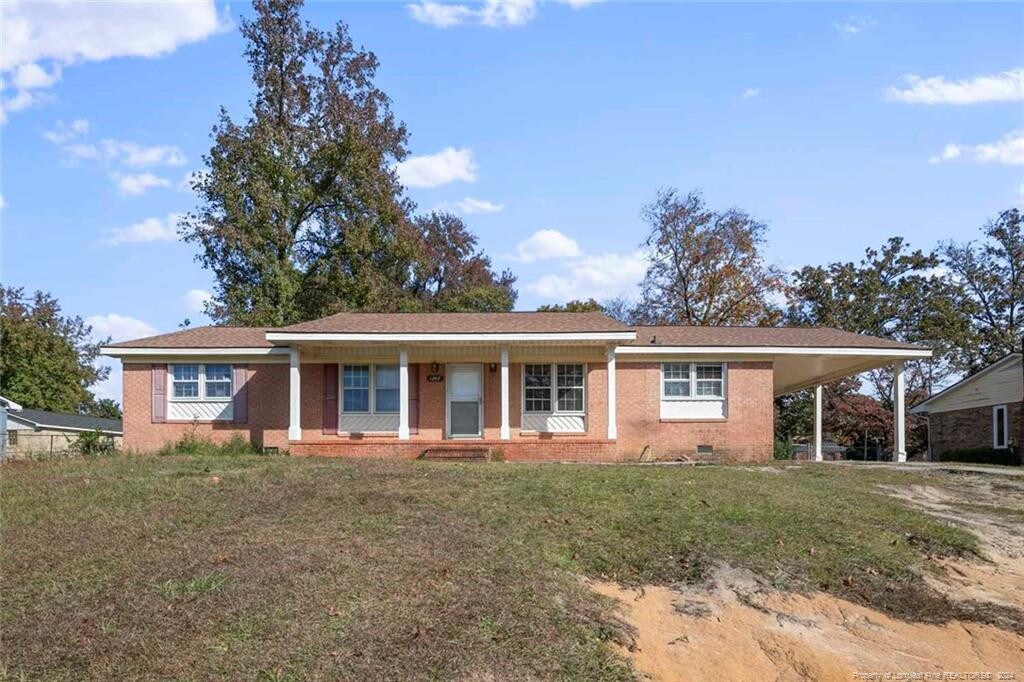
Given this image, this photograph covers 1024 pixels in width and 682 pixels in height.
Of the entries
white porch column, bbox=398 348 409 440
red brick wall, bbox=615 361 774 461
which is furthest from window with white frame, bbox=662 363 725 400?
white porch column, bbox=398 348 409 440

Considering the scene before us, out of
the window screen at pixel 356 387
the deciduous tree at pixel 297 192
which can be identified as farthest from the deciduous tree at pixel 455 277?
the window screen at pixel 356 387

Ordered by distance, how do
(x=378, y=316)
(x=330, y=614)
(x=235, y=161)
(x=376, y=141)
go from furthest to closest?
(x=376, y=141) → (x=235, y=161) → (x=378, y=316) → (x=330, y=614)

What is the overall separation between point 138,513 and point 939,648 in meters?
8.53

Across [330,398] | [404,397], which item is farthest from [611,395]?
[330,398]

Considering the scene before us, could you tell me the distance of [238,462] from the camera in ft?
51.4

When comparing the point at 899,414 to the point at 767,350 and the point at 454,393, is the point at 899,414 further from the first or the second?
the point at 454,393

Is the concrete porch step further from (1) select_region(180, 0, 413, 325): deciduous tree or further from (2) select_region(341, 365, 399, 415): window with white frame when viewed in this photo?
(1) select_region(180, 0, 413, 325): deciduous tree

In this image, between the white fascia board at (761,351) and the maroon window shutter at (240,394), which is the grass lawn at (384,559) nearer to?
the white fascia board at (761,351)

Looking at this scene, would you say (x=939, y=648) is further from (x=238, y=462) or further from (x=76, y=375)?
(x=76, y=375)

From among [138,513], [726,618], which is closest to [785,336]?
[726,618]

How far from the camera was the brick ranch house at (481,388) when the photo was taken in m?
21.6

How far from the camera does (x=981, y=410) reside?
32719 millimetres

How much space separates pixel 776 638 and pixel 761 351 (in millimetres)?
13835

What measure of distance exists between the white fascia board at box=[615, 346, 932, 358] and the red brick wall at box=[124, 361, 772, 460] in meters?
0.48
